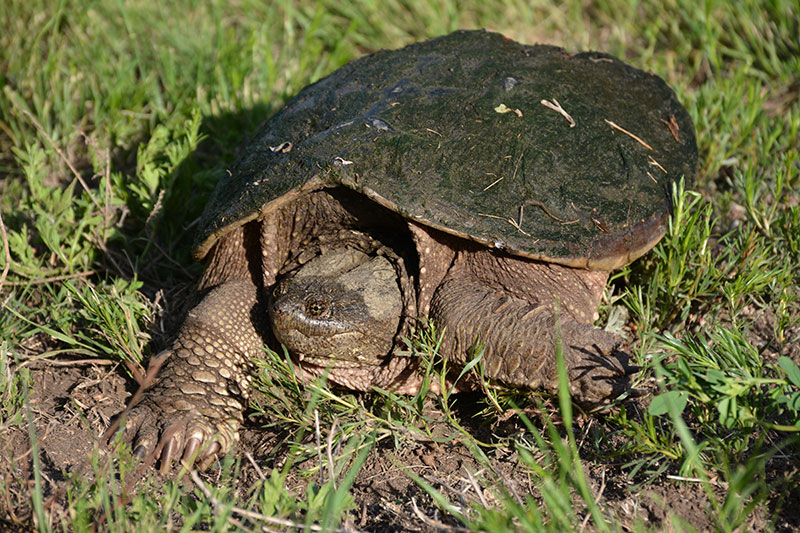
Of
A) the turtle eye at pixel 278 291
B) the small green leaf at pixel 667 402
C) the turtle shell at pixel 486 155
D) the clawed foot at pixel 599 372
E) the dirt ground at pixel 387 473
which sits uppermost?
the turtle shell at pixel 486 155

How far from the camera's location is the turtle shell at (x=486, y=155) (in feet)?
7.96

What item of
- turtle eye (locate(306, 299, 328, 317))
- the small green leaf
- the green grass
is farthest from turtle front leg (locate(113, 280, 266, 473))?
the small green leaf

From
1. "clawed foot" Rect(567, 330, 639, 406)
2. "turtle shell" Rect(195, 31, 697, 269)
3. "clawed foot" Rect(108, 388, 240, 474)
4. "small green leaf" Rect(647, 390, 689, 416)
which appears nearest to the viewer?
"small green leaf" Rect(647, 390, 689, 416)

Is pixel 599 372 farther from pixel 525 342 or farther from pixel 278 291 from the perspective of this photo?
pixel 278 291

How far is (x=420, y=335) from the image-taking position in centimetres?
244

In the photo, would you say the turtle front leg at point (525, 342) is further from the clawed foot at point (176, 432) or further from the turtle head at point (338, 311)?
the clawed foot at point (176, 432)

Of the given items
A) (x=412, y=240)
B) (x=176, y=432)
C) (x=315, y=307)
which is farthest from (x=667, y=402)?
(x=176, y=432)

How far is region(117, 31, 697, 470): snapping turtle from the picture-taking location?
2365mm

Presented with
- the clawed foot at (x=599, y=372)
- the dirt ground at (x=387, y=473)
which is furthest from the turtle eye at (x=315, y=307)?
the clawed foot at (x=599, y=372)

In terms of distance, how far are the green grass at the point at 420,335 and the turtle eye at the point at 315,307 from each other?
0.22 m

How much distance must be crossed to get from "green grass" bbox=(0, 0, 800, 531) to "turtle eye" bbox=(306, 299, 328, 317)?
0.22 meters

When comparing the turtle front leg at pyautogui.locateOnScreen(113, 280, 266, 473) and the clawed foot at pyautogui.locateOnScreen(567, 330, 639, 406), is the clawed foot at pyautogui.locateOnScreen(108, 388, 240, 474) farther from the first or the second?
the clawed foot at pyautogui.locateOnScreen(567, 330, 639, 406)

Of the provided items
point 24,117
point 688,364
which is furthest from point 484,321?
point 24,117

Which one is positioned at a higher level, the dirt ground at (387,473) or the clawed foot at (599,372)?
the clawed foot at (599,372)
